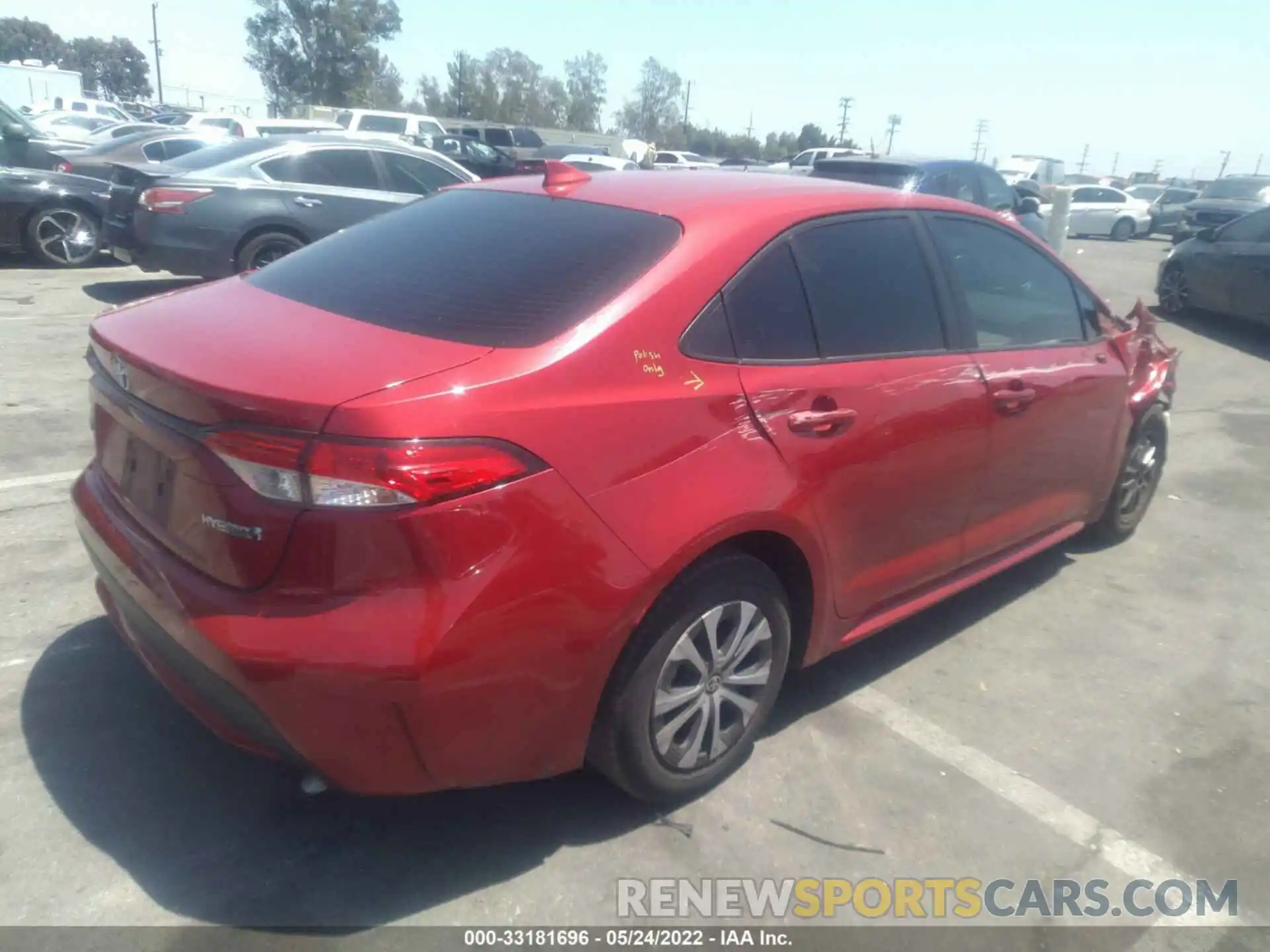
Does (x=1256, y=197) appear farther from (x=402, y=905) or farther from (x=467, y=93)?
(x=467, y=93)

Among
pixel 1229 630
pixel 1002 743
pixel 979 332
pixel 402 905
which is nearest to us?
pixel 402 905

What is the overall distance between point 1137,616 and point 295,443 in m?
3.80

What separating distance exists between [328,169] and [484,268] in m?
7.77

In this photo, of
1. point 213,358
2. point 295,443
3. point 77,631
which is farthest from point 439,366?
point 77,631

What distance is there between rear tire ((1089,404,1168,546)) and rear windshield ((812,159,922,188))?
19.6ft

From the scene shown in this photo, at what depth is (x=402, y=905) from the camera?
256 centimetres

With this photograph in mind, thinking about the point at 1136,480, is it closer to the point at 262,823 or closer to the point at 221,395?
the point at 262,823

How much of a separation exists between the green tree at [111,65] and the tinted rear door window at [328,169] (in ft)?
364

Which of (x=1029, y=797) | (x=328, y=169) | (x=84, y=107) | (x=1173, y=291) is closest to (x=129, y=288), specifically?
(x=328, y=169)

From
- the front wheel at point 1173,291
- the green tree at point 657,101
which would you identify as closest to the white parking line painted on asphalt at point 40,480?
the front wheel at point 1173,291

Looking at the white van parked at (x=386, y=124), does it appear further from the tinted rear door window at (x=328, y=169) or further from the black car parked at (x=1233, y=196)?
the black car parked at (x=1233, y=196)

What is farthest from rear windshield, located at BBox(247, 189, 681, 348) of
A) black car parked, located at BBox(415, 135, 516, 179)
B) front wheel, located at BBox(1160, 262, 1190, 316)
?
black car parked, located at BBox(415, 135, 516, 179)

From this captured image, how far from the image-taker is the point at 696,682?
291cm

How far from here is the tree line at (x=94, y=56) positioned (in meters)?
103
